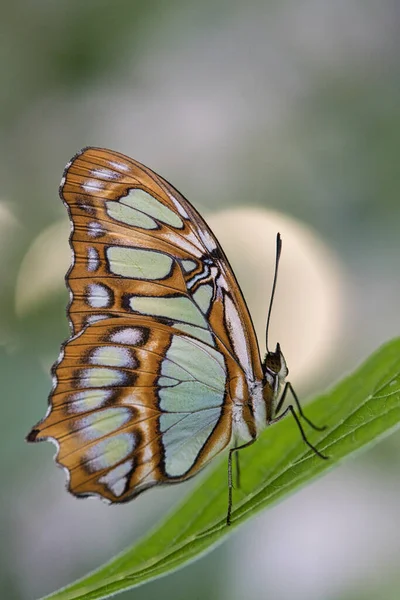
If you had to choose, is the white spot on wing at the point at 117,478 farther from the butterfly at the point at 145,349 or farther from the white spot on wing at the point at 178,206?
the white spot on wing at the point at 178,206

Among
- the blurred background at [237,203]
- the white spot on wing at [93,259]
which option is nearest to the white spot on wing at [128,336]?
the white spot on wing at [93,259]

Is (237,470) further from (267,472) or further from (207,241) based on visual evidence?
(207,241)

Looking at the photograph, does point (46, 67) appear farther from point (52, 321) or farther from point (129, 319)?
point (129, 319)

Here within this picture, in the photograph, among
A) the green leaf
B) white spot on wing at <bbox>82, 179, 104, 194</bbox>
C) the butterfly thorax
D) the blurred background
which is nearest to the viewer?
the green leaf

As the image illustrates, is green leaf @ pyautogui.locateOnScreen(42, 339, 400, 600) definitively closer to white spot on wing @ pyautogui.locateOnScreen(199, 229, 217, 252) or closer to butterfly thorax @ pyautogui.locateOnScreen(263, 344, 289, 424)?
butterfly thorax @ pyautogui.locateOnScreen(263, 344, 289, 424)

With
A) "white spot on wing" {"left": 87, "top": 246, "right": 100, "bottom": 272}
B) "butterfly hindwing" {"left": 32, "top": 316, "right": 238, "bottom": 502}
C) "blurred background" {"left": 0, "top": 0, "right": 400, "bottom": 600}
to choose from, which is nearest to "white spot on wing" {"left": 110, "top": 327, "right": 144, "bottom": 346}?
"butterfly hindwing" {"left": 32, "top": 316, "right": 238, "bottom": 502}

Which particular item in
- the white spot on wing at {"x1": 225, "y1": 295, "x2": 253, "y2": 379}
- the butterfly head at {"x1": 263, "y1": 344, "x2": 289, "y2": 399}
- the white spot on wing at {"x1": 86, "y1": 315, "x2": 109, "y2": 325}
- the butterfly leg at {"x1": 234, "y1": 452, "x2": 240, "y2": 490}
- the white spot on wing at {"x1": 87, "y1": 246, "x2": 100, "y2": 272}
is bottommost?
the butterfly leg at {"x1": 234, "y1": 452, "x2": 240, "y2": 490}

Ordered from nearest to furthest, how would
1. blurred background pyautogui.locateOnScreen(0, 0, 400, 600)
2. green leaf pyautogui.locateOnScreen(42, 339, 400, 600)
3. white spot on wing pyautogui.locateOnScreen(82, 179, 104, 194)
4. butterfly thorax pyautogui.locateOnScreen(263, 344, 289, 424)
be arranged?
green leaf pyautogui.locateOnScreen(42, 339, 400, 600) → white spot on wing pyautogui.locateOnScreen(82, 179, 104, 194) → butterfly thorax pyautogui.locateOnScreen(263, 344, 289, 424) → blurred background pyautogui.locateOnScreen(0, 0, 400, 600)

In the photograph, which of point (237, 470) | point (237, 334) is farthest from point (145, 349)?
point (237, 470)
